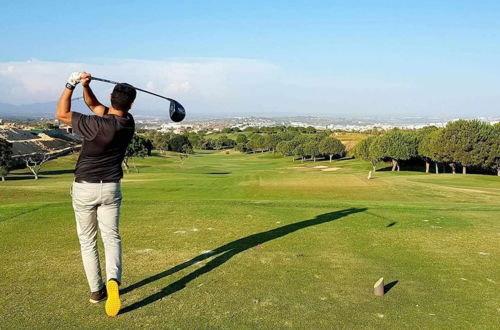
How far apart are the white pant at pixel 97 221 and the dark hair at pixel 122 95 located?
1110mm

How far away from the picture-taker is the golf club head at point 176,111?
7.58 metres

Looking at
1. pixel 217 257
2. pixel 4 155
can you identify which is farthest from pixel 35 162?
pixel 217 257

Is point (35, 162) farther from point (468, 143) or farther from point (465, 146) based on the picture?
point (468, 143)

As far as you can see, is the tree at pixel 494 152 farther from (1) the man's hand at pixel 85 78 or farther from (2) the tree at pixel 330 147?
(1) the man's hand at pixel 85 78

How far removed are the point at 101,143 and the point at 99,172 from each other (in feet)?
1.37

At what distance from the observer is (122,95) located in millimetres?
5879

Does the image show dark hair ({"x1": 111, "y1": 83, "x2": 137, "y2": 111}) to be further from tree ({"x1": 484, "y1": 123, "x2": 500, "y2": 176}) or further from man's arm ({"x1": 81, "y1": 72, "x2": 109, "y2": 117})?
tree ({"x1": 484, "y1": 123, "x2": 500, "y2": 176})

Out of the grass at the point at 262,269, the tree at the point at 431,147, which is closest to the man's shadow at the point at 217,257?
the grass at the point at 262,269

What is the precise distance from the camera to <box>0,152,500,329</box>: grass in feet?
18.0

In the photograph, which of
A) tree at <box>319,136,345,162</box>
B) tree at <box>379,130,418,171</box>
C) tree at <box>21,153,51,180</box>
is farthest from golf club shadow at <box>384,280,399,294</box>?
tree at <box>319,136,345,162</box>

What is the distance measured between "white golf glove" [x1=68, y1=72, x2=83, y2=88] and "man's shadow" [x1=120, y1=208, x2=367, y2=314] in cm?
304

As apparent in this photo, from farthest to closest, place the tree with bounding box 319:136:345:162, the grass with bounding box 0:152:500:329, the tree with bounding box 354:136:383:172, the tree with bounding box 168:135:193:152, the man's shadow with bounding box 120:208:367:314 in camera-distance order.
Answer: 1. the tree with bounding box 168:135:193:152
2. the tree with bounding box 319:136:345:162
3. the tree with bounding box 354:136:383:172
4. the man's shadow with bounding box 120:208:367:314
5. the grass with bounding box 0:152:500:329

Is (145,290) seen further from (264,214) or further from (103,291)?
(264,214)

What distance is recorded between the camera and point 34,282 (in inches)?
259
